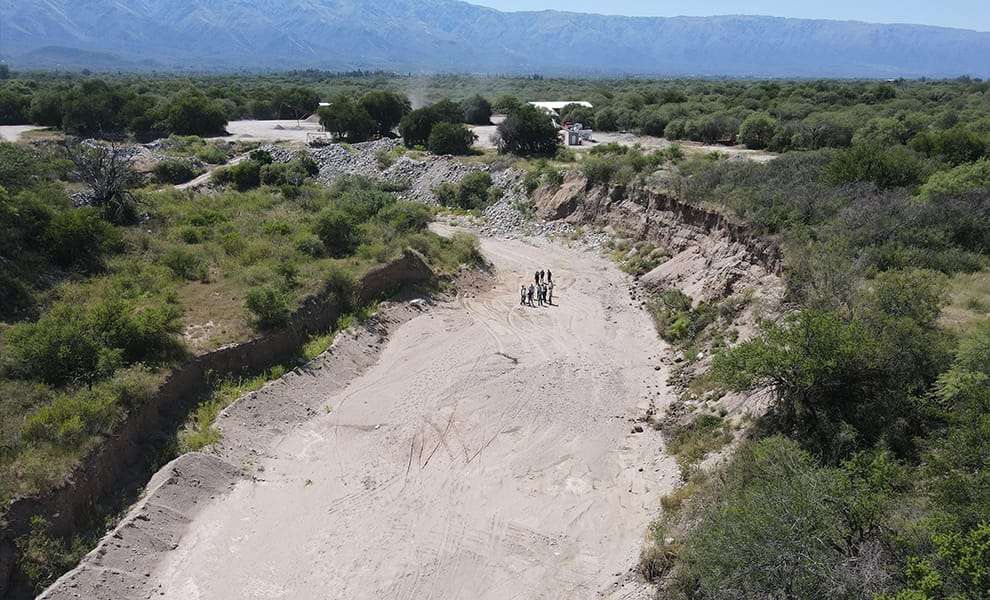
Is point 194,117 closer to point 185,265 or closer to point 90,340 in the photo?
point 185,265

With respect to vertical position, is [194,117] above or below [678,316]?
above

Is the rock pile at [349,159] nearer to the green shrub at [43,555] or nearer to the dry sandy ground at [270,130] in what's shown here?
the dry sandy ground at [270,130]

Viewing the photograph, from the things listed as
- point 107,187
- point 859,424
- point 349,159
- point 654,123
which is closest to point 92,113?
point 349,159

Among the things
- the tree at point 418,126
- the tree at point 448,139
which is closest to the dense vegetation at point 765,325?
the tree at point 448,139

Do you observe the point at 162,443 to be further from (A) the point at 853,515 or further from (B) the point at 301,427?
(A) the point at 853,515

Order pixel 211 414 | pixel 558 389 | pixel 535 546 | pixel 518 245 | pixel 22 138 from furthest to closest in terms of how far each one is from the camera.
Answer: pixel 22 138, pixel 518 245, pixel 558 389, pixel 211 414, pixel 535 546

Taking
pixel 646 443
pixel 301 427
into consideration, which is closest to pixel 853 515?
pixel 646 443
